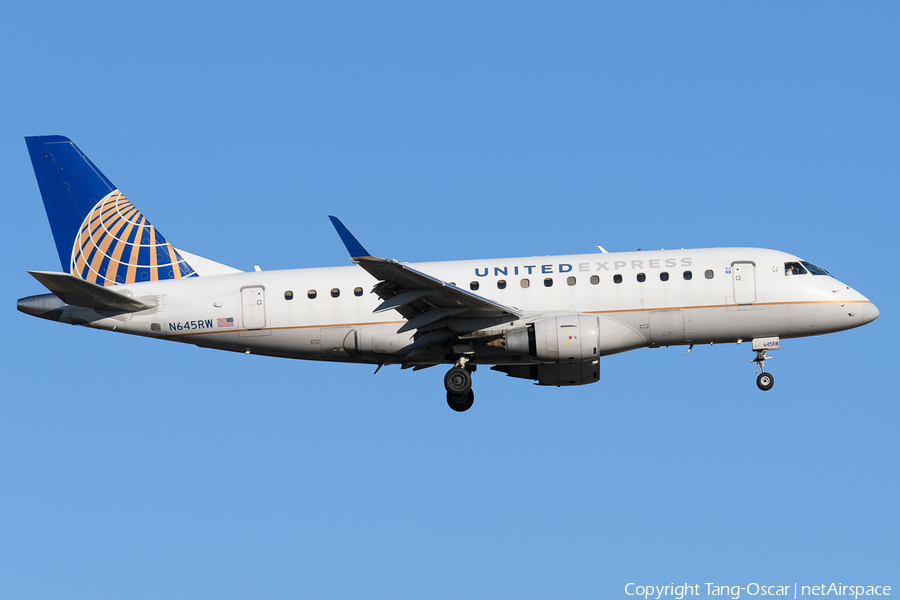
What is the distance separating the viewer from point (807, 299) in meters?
29.5

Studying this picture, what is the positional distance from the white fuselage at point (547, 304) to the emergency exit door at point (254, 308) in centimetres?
3

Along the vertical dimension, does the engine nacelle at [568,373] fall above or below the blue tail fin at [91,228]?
below

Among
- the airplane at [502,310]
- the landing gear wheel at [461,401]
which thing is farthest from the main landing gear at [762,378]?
the landing gear wheel at [461,401]

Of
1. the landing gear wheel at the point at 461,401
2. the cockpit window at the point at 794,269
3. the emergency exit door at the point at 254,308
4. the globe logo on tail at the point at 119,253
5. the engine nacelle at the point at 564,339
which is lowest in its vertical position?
the landing gear wheel at the point at 461,401

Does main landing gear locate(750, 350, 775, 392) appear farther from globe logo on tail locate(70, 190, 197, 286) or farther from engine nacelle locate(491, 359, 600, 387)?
globe logo on tail locate(70, 190, 197, 286)

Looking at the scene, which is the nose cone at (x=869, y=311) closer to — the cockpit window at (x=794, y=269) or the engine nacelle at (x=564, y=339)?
the cockpit window at (x=794, y=269)

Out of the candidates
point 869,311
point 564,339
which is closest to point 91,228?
point 564,339

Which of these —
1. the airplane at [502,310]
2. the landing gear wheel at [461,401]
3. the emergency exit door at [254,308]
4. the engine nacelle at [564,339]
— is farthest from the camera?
the landing gear wheel at [461,401]

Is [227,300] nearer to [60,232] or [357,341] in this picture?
[357,341]

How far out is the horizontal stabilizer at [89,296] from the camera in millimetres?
28156

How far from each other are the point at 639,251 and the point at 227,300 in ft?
42.4

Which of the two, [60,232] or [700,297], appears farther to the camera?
[60,232]

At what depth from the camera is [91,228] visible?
31.9 metres

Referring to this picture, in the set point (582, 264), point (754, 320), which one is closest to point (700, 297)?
point (754, 320)
